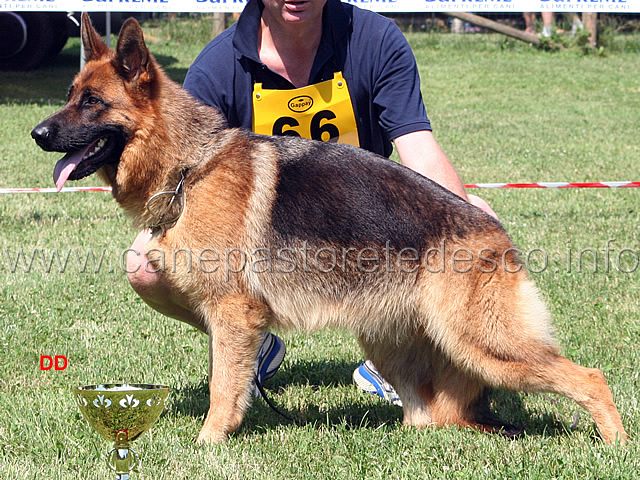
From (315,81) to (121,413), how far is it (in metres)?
2.19

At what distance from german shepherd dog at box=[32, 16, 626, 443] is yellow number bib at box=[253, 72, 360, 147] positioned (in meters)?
0.70

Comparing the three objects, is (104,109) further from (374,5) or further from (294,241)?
(374,5)

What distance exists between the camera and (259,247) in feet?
10.4

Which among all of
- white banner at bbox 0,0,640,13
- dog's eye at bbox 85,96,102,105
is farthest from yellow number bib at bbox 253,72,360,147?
white banner at bbox 0,0,640,13

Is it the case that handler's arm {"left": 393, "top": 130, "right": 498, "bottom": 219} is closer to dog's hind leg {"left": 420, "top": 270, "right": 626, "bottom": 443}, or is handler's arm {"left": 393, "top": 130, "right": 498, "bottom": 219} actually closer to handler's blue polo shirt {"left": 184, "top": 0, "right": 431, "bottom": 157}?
handler's blue polo shirt {"left": 184, "top": 0, "right": 431, "bottom": 157}

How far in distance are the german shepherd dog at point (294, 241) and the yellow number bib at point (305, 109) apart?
695mm

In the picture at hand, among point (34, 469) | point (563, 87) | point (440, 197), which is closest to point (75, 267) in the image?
point (34, 469)

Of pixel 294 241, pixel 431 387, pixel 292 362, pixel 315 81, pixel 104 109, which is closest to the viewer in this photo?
pixel 104 109

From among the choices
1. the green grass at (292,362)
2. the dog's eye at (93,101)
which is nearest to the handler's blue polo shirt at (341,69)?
the dog's eye at (93,101)

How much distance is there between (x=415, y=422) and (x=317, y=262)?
1.02 meters

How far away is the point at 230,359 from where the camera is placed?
124 inches

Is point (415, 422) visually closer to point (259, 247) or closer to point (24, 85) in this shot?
point (259, 247)

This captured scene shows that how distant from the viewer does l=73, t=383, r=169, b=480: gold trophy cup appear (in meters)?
2.55

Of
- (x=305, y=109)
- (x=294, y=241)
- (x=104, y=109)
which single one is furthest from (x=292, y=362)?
(x=104, y=109)
